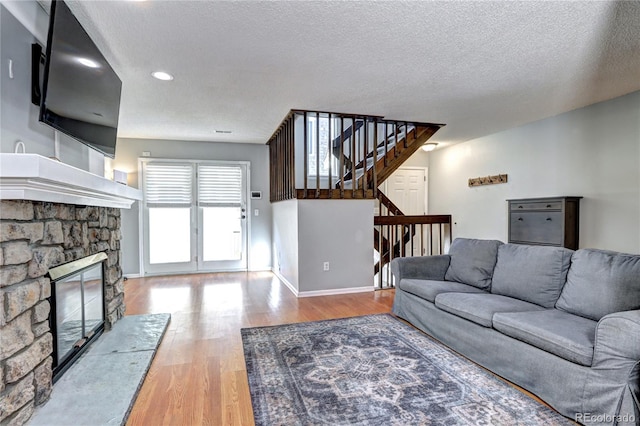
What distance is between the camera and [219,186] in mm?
6047

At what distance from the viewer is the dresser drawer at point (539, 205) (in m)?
4.16

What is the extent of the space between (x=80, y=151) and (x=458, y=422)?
318cm

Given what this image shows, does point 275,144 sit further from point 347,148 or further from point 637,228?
point 637,228

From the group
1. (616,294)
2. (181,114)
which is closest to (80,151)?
(181,114)

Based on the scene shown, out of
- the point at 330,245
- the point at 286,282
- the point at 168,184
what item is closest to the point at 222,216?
the point at 168,184

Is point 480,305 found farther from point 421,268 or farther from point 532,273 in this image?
point 421,268

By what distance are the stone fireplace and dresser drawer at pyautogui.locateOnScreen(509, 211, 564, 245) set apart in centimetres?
477

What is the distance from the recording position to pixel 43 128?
2.17m

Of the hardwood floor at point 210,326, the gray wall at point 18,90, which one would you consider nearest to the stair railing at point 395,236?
the hardwood floor at point 210,326

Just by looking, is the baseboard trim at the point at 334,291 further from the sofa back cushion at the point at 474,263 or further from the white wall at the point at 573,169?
the white wall at the point at 573,169

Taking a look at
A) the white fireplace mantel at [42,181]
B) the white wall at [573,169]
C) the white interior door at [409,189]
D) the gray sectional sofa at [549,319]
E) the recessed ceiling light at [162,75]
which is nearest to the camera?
the white fireplace mantel at [42,181]

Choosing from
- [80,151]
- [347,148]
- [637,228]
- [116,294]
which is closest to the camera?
[80,151]

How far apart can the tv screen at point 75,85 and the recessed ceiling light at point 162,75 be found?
364 mm

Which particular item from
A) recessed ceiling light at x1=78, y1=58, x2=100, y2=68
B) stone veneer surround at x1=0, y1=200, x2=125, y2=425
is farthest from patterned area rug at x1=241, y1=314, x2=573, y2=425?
recessed ceiling light at x1=78, y1=58, x2=100, y2=68
